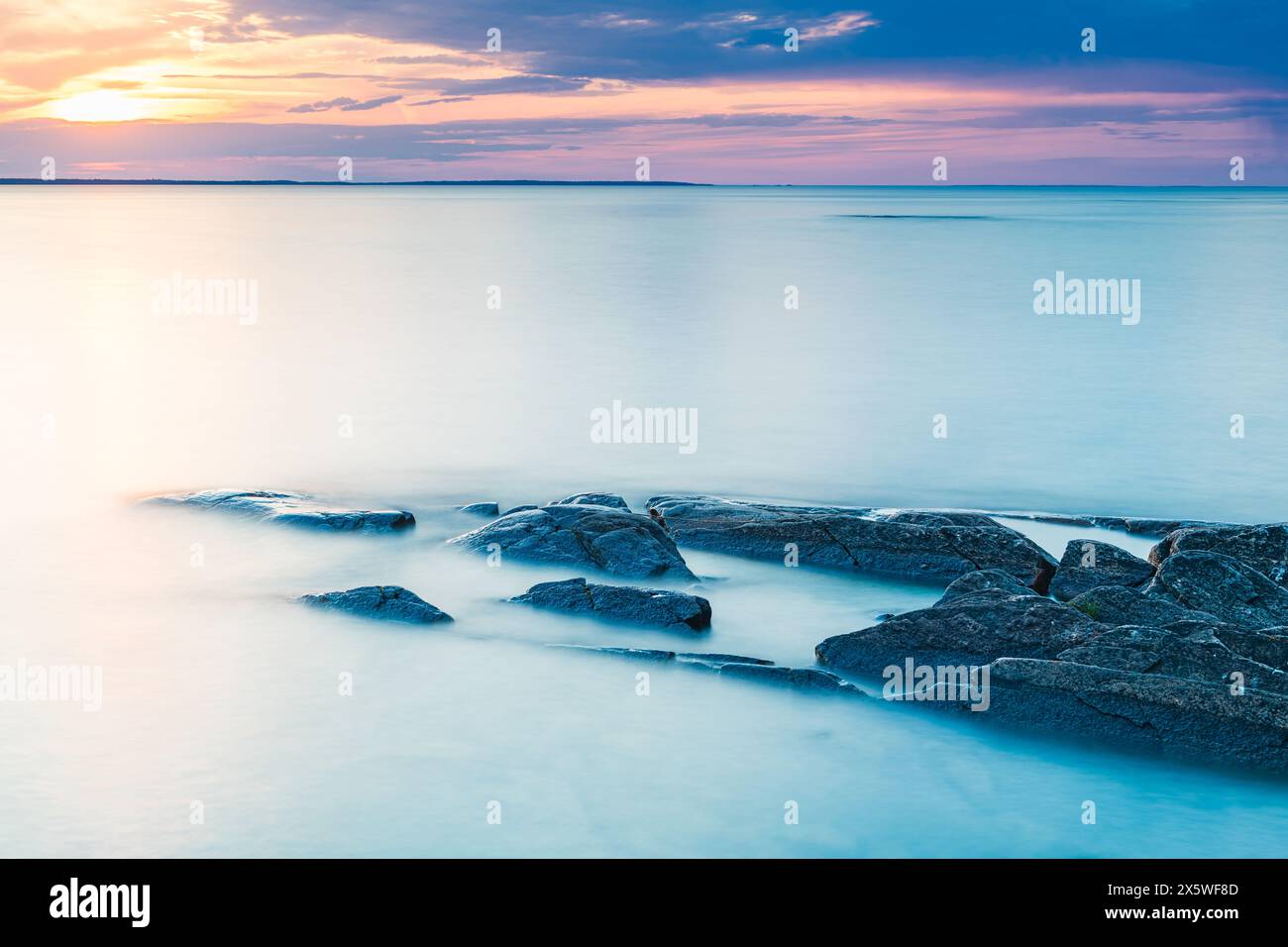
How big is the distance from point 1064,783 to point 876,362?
64.0 feet

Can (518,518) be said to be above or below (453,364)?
below

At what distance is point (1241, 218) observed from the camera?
10781 centimetres

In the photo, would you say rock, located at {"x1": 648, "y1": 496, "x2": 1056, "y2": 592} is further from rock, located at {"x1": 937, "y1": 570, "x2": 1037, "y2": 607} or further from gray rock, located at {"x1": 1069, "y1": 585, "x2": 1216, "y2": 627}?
gray rock, located at {"x1": 1069, "y1": 585, "x2": 1216, "y2": 627}

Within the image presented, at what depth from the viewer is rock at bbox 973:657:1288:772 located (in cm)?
830

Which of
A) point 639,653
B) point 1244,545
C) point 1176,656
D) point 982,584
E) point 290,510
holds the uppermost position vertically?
point 290,510

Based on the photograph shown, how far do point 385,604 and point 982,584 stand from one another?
4674 millimetres

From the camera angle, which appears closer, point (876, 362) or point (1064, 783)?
point (1064, 783)

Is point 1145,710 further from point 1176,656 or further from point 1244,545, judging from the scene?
point 1244,545

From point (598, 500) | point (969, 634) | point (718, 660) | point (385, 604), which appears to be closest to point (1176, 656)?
point (969, 634)

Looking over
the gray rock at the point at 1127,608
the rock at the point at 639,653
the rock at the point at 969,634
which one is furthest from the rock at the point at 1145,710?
the rock at the point at 639,653

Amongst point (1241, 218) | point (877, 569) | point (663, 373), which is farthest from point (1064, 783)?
point (1241, 218)

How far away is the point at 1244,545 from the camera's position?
11.8m

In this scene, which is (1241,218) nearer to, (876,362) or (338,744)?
(876,362)
